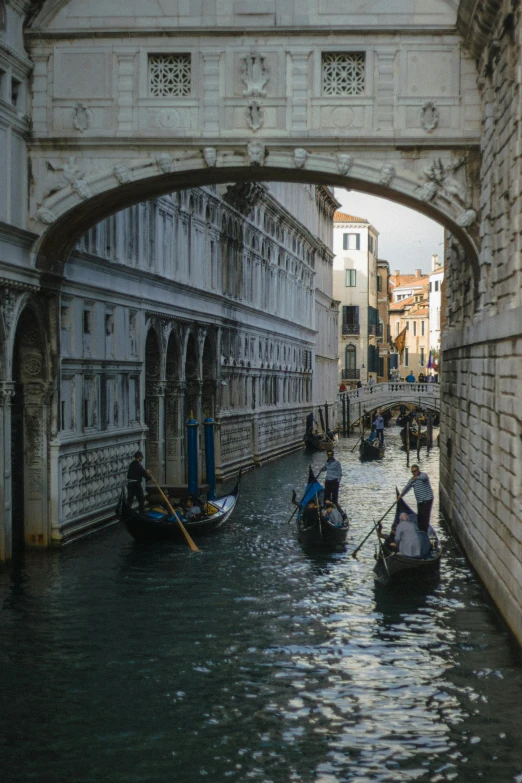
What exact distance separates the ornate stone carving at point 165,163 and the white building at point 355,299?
5358 cm

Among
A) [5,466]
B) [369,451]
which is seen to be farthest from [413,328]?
[5,466]

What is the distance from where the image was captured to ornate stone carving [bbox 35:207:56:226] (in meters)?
16.2

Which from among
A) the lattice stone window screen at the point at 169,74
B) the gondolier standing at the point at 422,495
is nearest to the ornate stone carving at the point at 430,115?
the lattice stone window screen at the point at 169,74

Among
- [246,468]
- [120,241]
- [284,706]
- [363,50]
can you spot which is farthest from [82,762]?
[246,468]

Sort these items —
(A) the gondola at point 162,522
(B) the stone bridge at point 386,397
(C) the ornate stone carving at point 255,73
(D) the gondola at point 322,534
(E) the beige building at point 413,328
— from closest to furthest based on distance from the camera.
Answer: (C) the ornate stone carving at point 255,73, (A) the gondola at point 162,522, (D) the gondola at point 322,534, (B) the stone bridge at point 386,397, (E) the beige building at point 413,328

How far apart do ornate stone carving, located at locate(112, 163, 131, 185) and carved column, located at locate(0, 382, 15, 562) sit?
10.4 ft

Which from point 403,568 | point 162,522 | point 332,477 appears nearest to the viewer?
point 403,568

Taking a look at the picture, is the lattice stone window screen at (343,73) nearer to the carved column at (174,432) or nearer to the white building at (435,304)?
the carved column at (174,432)

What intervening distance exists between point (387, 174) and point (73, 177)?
4298 millimetres

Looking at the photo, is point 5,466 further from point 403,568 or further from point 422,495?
point 422,495

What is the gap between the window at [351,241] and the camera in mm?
71125

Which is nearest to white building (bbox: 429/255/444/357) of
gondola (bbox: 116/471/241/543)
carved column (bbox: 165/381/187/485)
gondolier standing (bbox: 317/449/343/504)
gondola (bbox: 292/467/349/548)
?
carved column (bbox: 165/381/187/485)

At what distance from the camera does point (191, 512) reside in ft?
63.5

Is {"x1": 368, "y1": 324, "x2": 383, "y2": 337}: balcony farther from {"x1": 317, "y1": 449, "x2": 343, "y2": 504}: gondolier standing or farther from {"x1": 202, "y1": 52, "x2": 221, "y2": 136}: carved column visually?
{"x1": 202, "y1": 52, "x2": 221, "y2": 136}: carved column
